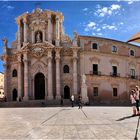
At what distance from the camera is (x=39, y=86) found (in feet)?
158

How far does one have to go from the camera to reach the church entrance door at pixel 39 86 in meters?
47.7

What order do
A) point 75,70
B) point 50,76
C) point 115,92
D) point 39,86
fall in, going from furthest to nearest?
point 115,92, point 39,86, point 75,70, point 50,76

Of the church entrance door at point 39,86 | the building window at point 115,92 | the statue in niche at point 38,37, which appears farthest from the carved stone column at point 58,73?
the building window at point 115,92

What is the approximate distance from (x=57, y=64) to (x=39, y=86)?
5.27 meters

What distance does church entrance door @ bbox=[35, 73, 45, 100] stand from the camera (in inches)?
1877

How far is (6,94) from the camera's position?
49.4m

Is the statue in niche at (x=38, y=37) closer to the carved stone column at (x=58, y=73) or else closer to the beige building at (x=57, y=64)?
the beige building at (x=57, y=64)

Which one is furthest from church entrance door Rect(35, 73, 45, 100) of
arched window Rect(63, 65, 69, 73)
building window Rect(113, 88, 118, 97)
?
building window Rect(113, 88, 118, 97)

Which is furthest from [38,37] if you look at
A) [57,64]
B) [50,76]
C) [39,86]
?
[39,86]

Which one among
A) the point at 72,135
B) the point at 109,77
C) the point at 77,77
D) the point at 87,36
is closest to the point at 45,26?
the point at 87,36

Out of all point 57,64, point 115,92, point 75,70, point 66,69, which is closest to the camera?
point 57,64

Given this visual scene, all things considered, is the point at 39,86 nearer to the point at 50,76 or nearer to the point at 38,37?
the point at 50,76

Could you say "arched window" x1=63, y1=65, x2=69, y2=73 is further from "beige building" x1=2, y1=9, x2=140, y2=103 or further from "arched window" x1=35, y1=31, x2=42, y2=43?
"arched window" x1=35, y1=31, x2=42, y2=43

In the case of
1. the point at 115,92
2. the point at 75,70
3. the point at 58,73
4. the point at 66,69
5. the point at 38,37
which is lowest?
the point at 115,92
